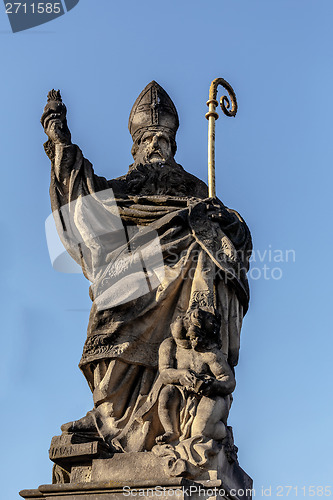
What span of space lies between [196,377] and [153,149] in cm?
314

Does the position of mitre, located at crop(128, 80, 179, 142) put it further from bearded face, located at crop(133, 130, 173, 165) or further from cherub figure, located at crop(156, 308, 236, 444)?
cherub figure, located at crop(156, 308, 236, 444)

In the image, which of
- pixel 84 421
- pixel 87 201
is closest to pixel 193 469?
pixel 84 421

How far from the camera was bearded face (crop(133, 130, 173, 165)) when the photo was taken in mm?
10203

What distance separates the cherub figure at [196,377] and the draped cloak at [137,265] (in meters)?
0.31

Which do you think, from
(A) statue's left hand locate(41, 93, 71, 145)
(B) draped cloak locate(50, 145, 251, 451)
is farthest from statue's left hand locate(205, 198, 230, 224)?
(A) statue's left hand locate(41, 93, 71, 145)

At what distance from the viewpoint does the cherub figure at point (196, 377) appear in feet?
26.3

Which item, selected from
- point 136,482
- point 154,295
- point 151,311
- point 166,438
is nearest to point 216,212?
point 154,295

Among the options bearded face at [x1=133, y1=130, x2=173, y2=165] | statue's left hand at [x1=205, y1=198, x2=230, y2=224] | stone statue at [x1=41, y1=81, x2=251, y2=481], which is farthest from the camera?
bearded face at [x1=133, y1=130, x2=173, y2=165]

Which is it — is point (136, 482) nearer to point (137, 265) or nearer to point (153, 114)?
point (137, 265)

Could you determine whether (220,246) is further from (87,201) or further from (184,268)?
(87,201)

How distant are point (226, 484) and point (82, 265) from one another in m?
2.80

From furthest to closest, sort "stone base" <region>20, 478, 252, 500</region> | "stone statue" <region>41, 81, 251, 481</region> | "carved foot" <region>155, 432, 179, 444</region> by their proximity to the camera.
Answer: "stone statue" <region>41, 81, 251, 481</region> < "carved foot" <region>155, 432, 179, 444</region> < "stone base" <region>20, 478, 252, 500</region>

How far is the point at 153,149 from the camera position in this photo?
1022 centimetres

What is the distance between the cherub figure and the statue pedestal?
28 centimetres
